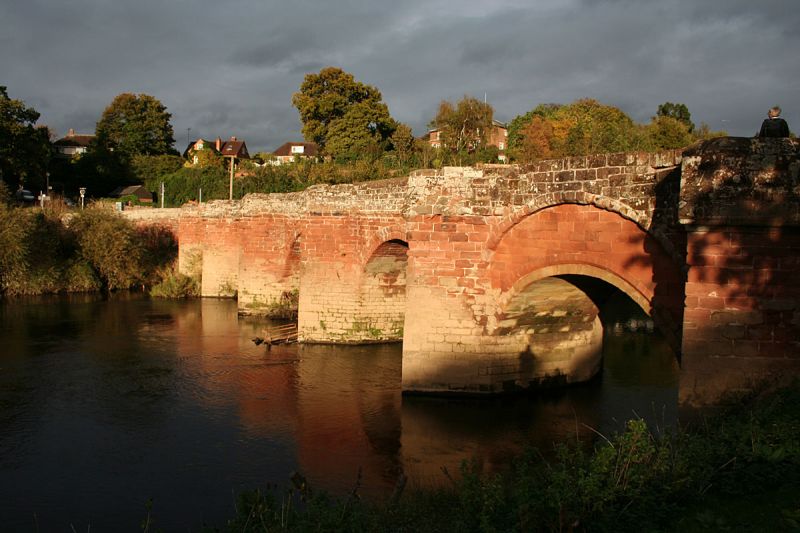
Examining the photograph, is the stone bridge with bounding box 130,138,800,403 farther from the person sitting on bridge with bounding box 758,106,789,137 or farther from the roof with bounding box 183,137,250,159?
the roof with bounding box 183,137,250,159

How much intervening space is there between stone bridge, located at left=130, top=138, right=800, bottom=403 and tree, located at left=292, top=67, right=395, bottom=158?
23.0 m

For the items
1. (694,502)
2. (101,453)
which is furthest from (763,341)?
(101,453)

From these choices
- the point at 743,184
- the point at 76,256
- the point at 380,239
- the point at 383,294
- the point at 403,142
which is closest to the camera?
the point at 743,184

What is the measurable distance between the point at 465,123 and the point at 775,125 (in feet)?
98.8

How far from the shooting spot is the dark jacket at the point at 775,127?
26.7ft

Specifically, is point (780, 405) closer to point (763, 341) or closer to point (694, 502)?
point (763, 341)

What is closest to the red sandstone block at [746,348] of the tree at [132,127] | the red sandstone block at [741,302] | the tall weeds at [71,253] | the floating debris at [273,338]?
the red sandstone block at [741,302]

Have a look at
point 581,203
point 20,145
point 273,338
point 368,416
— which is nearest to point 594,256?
point 581,203

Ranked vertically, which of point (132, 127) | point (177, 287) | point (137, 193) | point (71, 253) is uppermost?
point (132, 127)

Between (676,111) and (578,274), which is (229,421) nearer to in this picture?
(578,274)

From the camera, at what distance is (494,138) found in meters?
50.2

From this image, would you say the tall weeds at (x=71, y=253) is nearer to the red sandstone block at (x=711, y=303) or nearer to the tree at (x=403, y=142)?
the tree at (x=403, y=142)

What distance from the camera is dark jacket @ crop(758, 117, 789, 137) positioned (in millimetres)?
8125

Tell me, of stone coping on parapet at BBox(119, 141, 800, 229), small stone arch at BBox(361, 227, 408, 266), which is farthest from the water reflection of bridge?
stone coping on parapet at BBox(119, 141, 800, 229)
